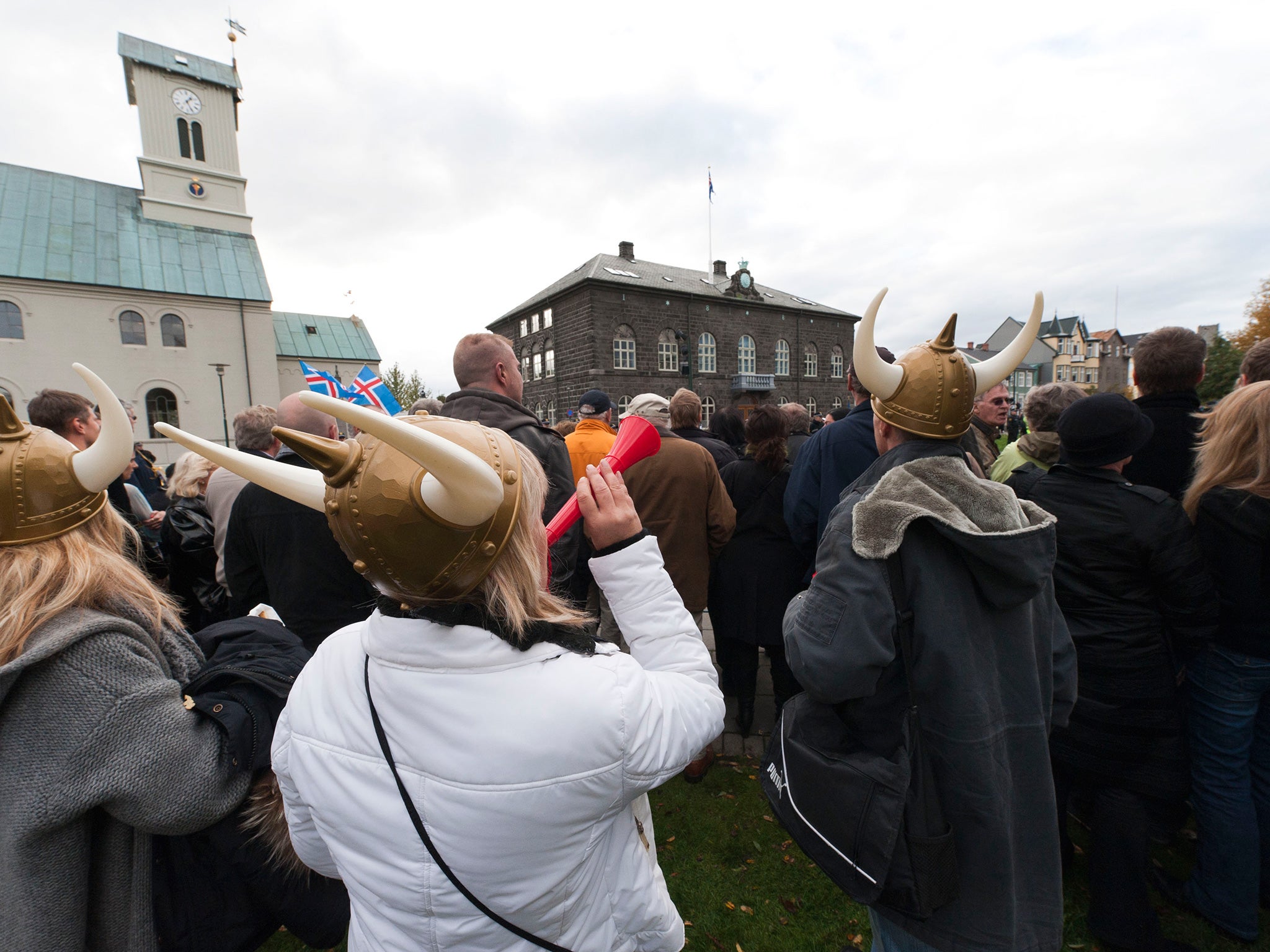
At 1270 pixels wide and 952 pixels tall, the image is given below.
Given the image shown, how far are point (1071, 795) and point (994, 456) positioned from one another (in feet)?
7.90

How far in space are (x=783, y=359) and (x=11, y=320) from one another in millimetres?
38299

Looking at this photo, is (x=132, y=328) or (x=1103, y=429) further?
(x=132, y=328)

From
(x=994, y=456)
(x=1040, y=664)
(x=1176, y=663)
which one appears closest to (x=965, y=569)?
(x=1040, y=664)

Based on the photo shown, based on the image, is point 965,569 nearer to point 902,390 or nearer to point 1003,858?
point 902,390

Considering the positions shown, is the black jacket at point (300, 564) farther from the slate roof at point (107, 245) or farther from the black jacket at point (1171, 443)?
the slate roof at point (107, 245)

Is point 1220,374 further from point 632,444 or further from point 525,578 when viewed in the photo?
point 525,578

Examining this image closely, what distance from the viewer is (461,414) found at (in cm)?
268

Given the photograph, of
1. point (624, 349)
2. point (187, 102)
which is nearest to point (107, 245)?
point (187, 102)

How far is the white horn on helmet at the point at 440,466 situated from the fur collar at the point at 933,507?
926 millimetres

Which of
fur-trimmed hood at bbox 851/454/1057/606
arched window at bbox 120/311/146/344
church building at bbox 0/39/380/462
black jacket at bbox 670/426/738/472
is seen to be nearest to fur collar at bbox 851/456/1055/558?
fur-trimmed hood at bbox 851/454/1057/606

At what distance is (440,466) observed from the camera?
81 centimetres

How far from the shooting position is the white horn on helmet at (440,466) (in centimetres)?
72

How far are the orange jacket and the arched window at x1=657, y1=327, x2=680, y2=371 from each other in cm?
2777

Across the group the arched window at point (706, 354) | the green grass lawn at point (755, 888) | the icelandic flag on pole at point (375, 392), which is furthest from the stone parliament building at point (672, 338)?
the green grass lawn at point (755, 888)
